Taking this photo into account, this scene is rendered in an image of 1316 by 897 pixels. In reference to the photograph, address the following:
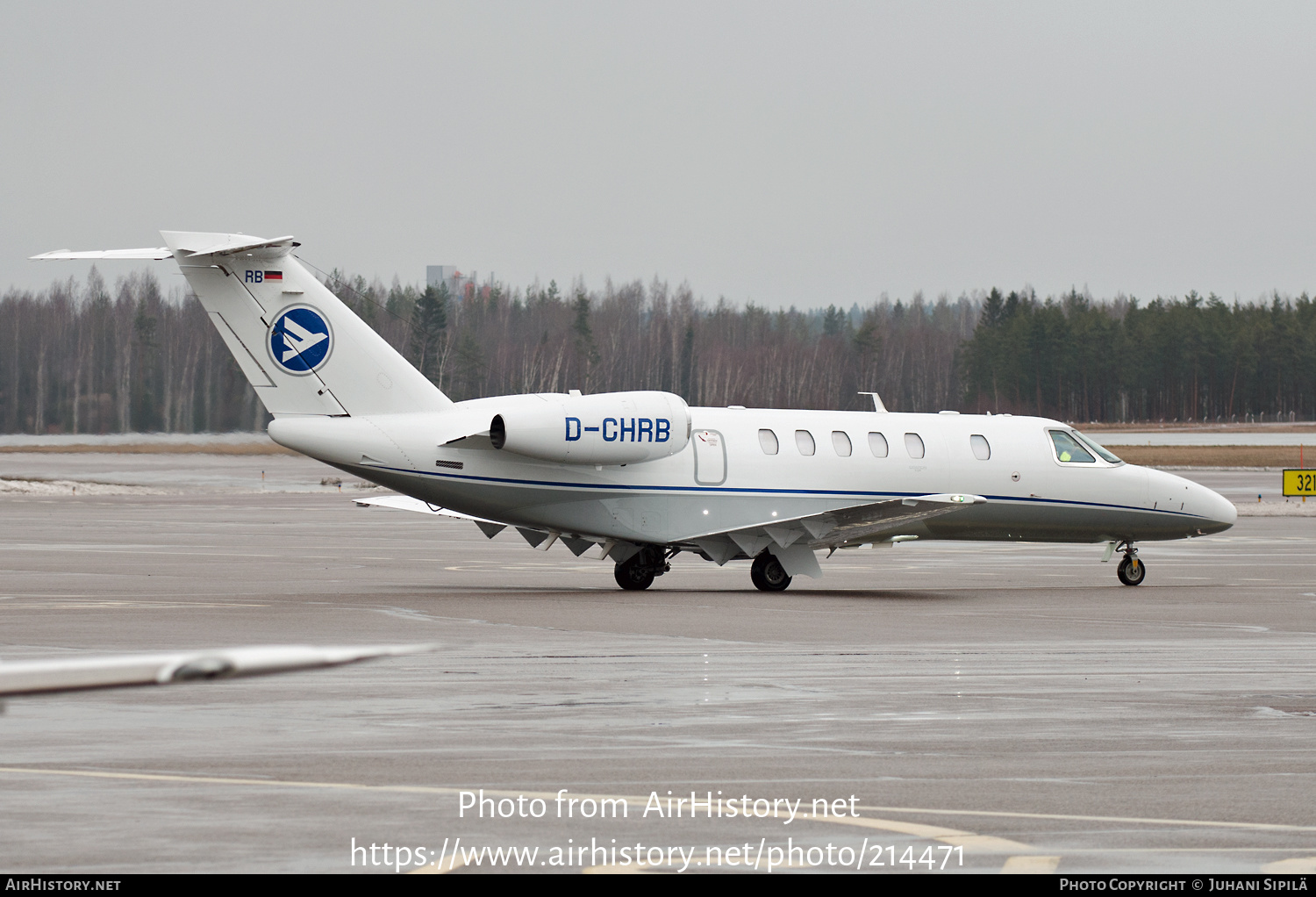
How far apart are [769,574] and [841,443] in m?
2.40

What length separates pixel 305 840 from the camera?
7676 millimetres

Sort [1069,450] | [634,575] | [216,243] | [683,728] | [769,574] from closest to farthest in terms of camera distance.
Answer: [683,728] < [216,243] < [769,574] < [634,575] < [1069,450]

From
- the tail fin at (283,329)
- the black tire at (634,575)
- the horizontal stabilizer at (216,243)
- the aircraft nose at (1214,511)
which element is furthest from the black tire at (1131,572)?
the horizontal stabilizer at (216,243)

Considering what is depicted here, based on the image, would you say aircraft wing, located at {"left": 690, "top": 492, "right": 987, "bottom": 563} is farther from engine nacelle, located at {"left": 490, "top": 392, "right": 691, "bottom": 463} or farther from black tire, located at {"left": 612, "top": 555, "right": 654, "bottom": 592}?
engine nacelle, located at {"left": 490, "top": 392, "right": 691, "bottom": 463}

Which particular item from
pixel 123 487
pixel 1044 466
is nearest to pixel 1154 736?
pixel 1044 466

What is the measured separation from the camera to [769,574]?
24.6 metres

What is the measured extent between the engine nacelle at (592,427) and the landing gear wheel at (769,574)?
212 centimetres

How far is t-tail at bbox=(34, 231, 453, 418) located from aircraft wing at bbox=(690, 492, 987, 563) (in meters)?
5.07

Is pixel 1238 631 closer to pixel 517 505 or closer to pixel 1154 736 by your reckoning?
pixel 1154 736

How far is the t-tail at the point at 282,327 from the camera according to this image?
892 inches

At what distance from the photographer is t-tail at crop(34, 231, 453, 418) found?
74.3ft

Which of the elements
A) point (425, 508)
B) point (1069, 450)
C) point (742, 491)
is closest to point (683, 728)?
point (742, 491)

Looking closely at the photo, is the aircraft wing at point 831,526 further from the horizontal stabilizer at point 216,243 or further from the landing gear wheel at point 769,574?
the horizontal stabilizer at point 216,243

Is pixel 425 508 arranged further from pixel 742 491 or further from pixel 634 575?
pixel 742 491
